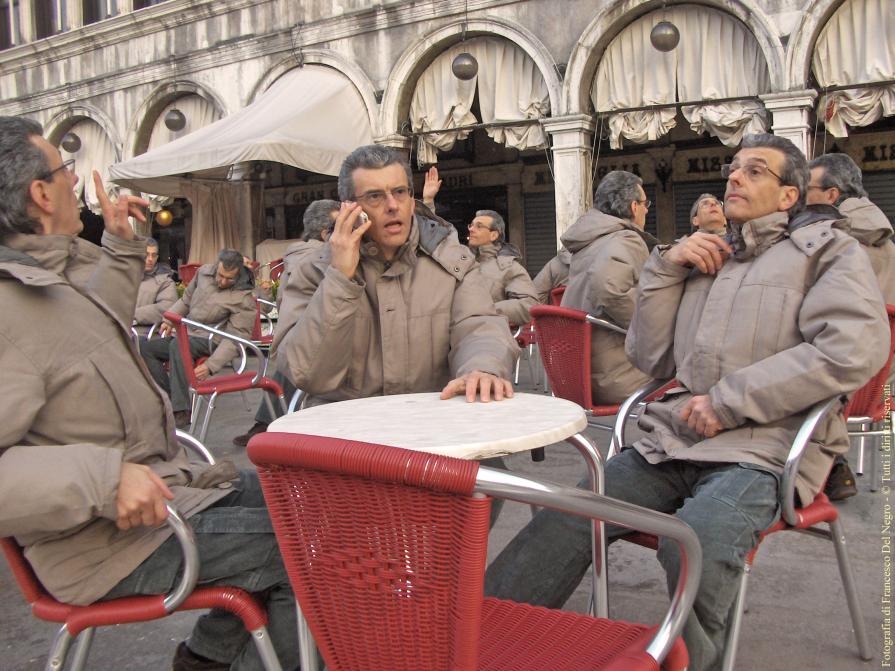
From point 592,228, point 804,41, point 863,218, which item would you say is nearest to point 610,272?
point 592,228

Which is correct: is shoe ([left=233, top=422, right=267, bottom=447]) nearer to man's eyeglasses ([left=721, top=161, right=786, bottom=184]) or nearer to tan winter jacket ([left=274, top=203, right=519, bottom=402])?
tan winter jacket ([left=274, top=203, right=519, bottom=402])

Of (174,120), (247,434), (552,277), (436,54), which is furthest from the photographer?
(174,120)

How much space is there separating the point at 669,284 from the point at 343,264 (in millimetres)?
1045

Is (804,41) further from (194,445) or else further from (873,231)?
(194,445)

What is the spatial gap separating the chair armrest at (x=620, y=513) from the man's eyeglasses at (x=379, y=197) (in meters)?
1.58

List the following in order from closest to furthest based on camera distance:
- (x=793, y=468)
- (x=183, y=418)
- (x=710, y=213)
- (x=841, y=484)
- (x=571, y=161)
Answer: (x=793, y=468) → (x=841, y=484) → (x=710, y=213) → (x=183, y=418) → (x=571, y=161)

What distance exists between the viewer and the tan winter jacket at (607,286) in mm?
3834

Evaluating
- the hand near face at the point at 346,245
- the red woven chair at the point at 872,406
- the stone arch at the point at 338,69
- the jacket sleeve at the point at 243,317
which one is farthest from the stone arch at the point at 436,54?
the hand near face at the point at 346,245

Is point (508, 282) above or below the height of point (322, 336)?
above

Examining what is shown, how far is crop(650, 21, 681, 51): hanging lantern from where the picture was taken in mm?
9133

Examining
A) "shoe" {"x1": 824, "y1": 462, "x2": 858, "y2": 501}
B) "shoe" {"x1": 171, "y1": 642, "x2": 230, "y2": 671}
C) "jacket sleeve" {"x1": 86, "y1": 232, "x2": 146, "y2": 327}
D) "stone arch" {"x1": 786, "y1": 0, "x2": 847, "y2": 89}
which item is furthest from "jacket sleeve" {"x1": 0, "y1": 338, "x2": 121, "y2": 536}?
"stone arch" {"x1": 786, "y1": 0, "x2": 847, "y2": 89}

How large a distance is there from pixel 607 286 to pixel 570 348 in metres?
0.38

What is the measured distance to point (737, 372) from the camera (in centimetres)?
229

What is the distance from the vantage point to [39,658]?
8.67 ft
